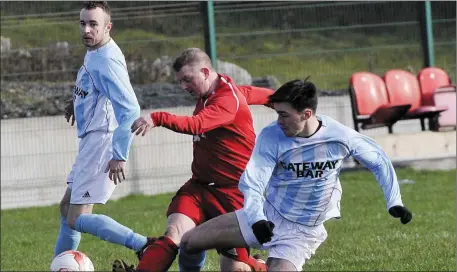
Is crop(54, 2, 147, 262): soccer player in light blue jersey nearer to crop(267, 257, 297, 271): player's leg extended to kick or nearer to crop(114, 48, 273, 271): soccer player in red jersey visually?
crop(114, 48, 273, 271): soccer player in red jersey

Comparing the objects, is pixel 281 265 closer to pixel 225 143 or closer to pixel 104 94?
pixel 225 143

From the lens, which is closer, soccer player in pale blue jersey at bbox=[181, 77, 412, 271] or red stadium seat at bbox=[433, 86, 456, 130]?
soccer player in pale blue jersey at bbox=[181, 77, 412, 271]

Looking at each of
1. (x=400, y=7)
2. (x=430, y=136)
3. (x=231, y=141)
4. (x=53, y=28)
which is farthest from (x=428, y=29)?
(x=231, y=141)

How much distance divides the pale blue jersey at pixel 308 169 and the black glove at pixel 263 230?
0.73 ft

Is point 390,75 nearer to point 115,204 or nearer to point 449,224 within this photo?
point 115,204

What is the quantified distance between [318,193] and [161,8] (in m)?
10.7

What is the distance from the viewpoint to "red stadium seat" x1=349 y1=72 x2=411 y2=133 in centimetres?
1714

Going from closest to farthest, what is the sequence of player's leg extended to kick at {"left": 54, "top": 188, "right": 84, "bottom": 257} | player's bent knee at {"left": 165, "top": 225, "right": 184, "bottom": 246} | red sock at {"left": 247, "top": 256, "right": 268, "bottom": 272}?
player's bent knee at {"left": 165, "top": 225, "right": 184, "bottom": 246} < red sock at {"left": 247, "top": 256, "right": 268, "bottom": 272} < player's leg extended to kick at {"left": 54, "top": 188, "right": 84, "bottom": 257}

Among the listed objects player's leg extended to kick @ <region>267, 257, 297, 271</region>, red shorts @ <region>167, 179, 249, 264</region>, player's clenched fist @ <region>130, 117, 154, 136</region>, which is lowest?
player's leg extended to kick @ <region>267, 257, 297, 271</region>

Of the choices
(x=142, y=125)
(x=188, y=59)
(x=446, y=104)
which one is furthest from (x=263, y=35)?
(x=142, y=125)

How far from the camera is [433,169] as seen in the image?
17.8 m

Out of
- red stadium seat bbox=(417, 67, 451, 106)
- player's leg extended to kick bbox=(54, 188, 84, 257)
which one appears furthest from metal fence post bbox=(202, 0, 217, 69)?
player's leg extended to kick bbox=(54, 188, 84, 257)

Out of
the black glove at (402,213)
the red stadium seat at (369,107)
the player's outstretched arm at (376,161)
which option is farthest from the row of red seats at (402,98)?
the black glove at (402,213)

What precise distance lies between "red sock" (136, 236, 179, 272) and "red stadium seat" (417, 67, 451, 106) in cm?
1120
